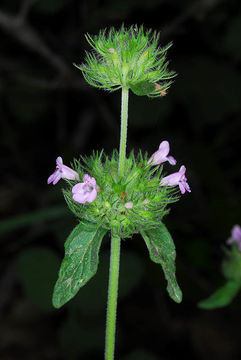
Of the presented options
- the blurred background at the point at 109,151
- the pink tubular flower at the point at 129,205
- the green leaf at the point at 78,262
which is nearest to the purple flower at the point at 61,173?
the green leaf at the point at 78,262

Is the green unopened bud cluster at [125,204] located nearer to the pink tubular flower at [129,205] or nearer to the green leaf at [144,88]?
the pink tubular flower at [129,205]

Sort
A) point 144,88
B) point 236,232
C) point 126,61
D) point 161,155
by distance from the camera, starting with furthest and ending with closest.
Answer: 1. point 236,232
2. point 161,155
3. point 126,61
4. point 144,88

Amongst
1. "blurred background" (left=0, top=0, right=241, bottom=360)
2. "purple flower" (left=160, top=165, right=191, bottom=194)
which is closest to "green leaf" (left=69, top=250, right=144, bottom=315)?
"blurred background" (left=0, top=0, right=241, bottom=360)

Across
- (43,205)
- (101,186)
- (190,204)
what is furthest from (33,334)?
(101,186)

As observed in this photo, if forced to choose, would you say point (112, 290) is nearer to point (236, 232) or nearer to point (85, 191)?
point (85, 191)

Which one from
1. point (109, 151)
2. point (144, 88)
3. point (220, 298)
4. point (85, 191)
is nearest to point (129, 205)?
point (85, 191)

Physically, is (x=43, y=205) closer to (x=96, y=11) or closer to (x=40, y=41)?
(x=40, y=41)
